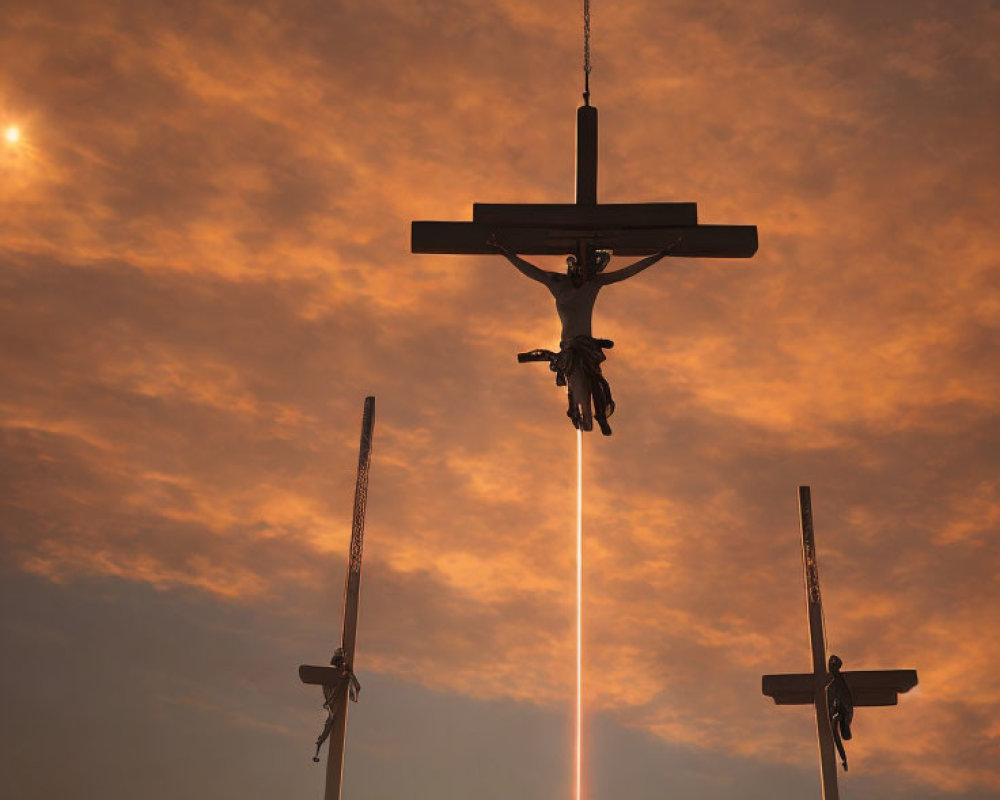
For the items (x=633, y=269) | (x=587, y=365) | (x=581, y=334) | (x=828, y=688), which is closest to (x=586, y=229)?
(x=633, y=269)

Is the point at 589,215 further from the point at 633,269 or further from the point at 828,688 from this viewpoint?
the point at 828,688

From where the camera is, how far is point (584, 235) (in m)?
11.0

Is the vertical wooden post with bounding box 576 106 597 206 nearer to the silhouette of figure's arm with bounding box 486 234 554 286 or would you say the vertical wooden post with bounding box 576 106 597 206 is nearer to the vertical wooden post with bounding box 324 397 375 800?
the silhouette of figure's arm with bounding box 486 234 554 286

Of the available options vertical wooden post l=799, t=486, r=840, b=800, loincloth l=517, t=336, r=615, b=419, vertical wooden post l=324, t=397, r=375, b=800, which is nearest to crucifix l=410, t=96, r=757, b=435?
loincloth l=517, t=336, r=615, b=419

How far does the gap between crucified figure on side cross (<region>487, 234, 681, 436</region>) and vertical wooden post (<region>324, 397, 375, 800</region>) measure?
481 cm

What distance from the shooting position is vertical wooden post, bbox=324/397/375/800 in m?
13.7

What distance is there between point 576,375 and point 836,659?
294 inches

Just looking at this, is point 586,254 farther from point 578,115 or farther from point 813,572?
point 813,572

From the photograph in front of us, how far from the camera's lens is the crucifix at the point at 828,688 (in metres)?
16.0

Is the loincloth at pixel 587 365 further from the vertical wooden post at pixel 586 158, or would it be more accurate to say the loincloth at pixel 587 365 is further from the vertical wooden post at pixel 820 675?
the vertical wooden post at pixel 820 675

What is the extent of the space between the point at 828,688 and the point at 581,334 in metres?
7.58

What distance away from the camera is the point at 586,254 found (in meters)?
11.0

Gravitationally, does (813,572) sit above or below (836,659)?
above

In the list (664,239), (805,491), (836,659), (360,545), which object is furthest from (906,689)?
(664,239)
